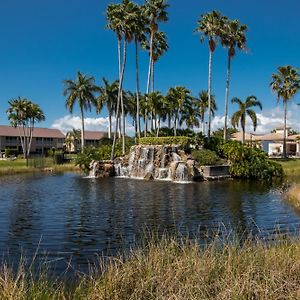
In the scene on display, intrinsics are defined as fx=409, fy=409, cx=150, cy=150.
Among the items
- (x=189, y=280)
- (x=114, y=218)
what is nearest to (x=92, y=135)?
(x=114, y=218)

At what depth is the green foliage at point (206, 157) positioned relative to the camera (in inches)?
2009

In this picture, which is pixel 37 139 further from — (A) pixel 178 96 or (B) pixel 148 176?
(B) pixel 148 176

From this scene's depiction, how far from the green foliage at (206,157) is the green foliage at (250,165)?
195cm

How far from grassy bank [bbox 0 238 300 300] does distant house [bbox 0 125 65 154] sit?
10949 centimetres

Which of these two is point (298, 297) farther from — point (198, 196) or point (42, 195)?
point (42, 195)

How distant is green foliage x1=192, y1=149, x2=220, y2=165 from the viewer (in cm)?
5103

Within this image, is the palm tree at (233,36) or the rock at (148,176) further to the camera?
the palm tree at (233,36)

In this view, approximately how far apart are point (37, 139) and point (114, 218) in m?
112

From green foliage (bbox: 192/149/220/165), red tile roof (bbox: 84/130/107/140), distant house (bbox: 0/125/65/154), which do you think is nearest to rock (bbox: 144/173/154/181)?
green foliage (bbox: 192/149/220/165)

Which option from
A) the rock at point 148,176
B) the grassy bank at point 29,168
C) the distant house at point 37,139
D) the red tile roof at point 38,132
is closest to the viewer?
the rock at point 148,176

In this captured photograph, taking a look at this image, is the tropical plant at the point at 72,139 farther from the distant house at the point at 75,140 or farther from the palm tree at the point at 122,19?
the palm tree at the point at 122,19

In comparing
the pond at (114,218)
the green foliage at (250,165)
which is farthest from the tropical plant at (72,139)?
the pond at (114,218)

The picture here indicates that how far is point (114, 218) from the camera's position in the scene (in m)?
21.7

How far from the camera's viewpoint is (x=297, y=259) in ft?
30.8
